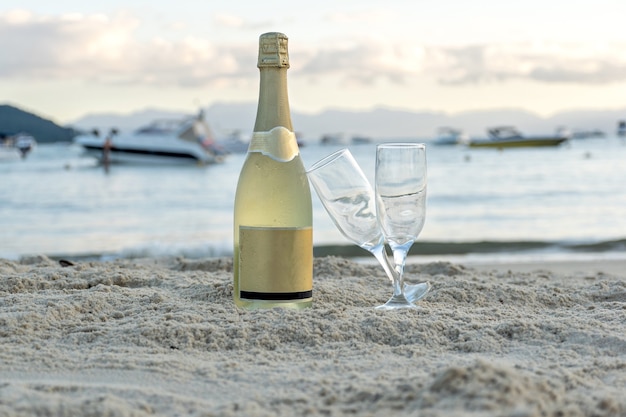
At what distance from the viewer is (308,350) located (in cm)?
197

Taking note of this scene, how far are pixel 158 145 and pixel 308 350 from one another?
2744 centimetres

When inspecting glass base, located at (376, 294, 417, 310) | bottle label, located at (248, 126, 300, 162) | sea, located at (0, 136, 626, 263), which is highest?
bottle label, located at (248, 126, 300, 162)

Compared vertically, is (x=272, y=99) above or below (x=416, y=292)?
above

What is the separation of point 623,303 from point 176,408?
5.84 ft

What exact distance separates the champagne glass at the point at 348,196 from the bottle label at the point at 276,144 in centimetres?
17

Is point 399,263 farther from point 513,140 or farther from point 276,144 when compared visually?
point 513,140

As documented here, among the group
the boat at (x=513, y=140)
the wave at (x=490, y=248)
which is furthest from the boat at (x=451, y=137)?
the wave at (x=490, y=248)

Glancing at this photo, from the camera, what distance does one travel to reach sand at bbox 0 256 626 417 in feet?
4.74

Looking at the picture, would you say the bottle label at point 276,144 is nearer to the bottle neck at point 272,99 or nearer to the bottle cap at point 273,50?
the bottle neck at point 272,99

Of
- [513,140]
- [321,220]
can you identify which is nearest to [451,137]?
[513,140]

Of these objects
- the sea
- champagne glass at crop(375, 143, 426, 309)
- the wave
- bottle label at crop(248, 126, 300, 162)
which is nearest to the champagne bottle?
bottle label at crop(248, 126, 300, 162)

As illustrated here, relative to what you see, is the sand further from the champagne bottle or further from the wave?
the wave

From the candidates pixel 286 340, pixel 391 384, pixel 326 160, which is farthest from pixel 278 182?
pixel 391 384

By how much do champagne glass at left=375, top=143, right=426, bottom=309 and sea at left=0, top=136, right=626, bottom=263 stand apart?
3.57 meters
